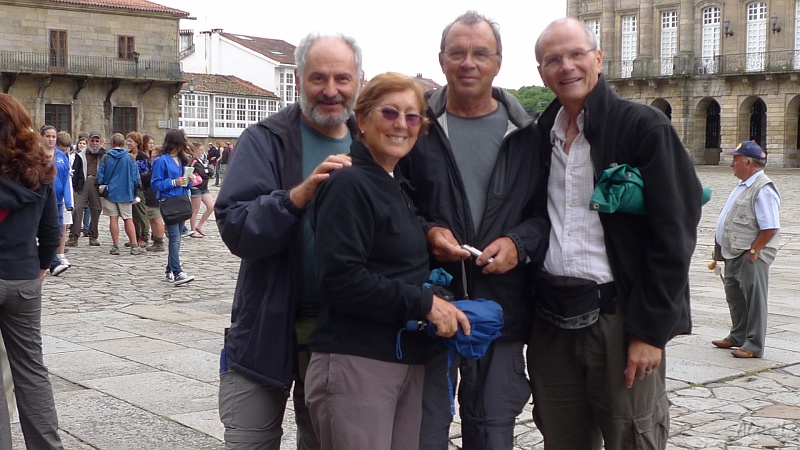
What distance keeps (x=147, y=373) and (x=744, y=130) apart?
155ft

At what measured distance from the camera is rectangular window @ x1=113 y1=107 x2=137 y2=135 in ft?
158

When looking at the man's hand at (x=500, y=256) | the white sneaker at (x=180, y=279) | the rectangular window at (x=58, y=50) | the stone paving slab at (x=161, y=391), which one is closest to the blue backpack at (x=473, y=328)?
the man's hand at (x=500, y=256)

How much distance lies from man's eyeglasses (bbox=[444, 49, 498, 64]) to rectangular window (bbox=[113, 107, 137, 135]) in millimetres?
46447

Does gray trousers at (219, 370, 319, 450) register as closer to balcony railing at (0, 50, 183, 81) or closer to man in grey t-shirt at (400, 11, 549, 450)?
man in grey t-shirt at (400, 11, 549, 450)

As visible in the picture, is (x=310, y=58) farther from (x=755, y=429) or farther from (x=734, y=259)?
(x=734, y=259)

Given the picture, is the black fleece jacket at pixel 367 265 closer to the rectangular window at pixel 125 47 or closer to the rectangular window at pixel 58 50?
the rectangular window at pixel 58 50

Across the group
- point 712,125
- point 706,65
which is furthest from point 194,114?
point 712,125

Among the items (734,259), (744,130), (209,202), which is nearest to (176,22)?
(744,130)

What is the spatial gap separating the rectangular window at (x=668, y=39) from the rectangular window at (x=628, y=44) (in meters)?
1.52

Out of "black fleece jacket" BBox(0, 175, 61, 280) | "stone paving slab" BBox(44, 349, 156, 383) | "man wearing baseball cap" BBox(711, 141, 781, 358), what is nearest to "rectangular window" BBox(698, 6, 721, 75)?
"man wearing baseball cap" BBox(711, 141, 781, 358)

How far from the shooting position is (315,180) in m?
3.27

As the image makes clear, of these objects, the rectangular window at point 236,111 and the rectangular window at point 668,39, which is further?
the rectangular window at point 236,111

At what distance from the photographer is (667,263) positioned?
3.47 metres

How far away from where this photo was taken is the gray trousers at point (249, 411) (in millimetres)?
3570
